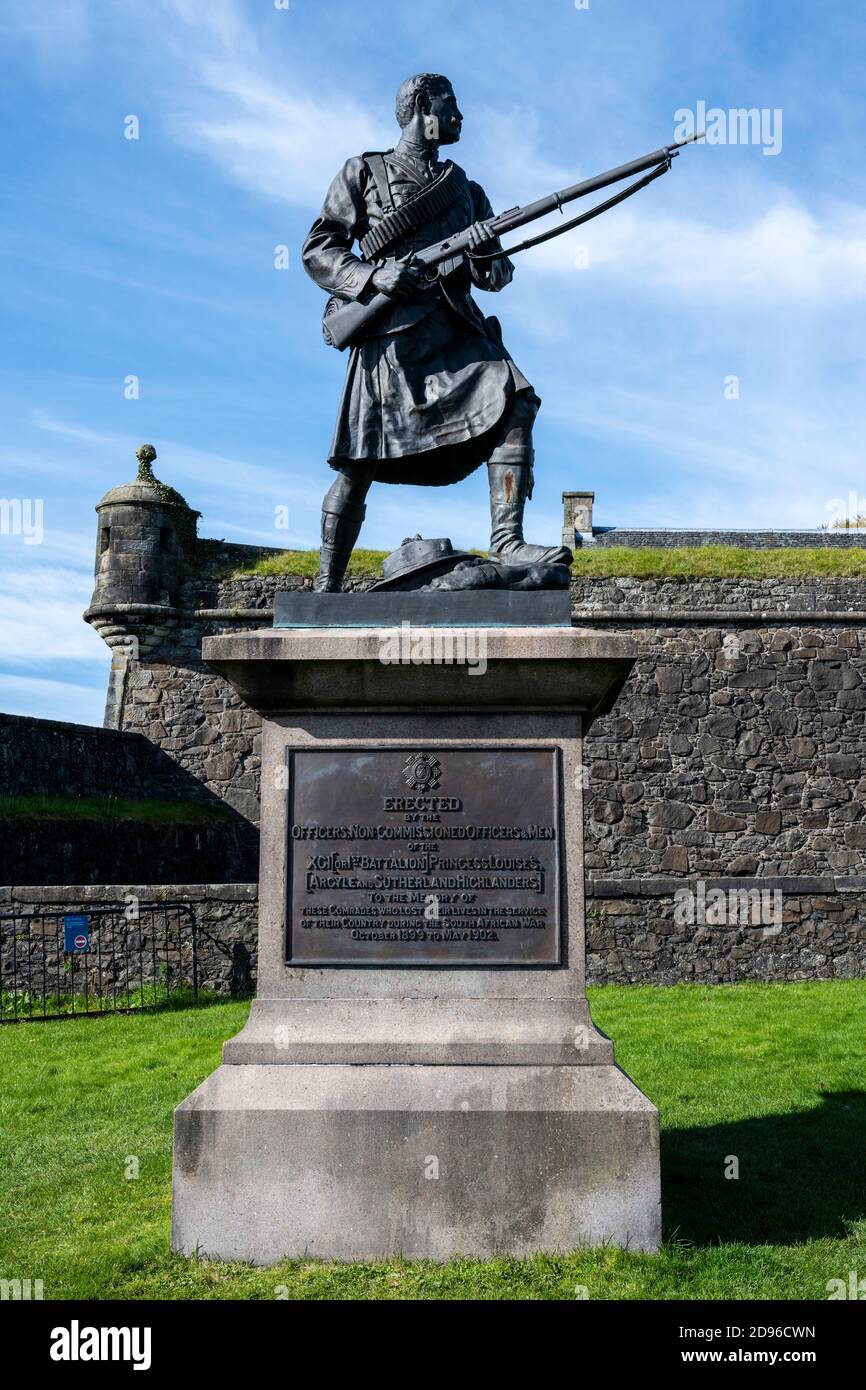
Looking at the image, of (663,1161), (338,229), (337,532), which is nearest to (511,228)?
(338,229)

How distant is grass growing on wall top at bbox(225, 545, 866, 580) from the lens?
2125 cm

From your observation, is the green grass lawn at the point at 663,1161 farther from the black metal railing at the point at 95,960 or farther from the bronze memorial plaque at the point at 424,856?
the bronze memorial plaque at the point at 424,856

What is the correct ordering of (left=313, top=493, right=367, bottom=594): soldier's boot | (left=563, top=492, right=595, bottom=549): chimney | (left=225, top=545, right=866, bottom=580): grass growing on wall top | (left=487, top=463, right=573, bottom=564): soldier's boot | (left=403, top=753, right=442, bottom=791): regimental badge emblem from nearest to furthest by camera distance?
(left=403, top=753, right=442, bottom=791): regimental badge emblem < (left=487, top=463, right=573, bottom=564): soldier's boot < (left=313, top=493, right=367, bottom=594): soldier's boot < (left=225, top=545, right=866, bottom=580): grass growing on wall top < (left=563, top=492, right=595, bottom=549): chimney

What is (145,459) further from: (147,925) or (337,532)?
(337,532)

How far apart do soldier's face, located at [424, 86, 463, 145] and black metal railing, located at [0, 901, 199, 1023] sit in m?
8.94

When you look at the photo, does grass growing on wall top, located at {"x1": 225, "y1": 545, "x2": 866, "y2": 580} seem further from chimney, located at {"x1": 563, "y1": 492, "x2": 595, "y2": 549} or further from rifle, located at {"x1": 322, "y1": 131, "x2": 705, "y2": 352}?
rifle, located at {"x1": 322, "y1": 131, "x2": 705, "y2": 352}

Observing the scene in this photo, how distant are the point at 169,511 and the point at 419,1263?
57.7 ft

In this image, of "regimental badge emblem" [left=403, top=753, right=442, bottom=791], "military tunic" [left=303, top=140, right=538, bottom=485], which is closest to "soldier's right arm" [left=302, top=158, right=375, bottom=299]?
"military tunic" [left=303, top=140, right=538, bottom=485]

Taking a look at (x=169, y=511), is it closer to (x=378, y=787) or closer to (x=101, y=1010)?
(x=101, y=1010)

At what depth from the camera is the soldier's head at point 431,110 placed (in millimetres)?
5895

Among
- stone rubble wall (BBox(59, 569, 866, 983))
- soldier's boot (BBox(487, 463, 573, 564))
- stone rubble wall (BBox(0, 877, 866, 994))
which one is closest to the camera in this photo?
soldier's boot (BBox(487, 463, 573, 564))

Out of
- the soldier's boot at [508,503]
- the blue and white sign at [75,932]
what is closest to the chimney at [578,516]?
the blue and white sign at [75,932]

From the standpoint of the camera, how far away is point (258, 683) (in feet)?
16.4

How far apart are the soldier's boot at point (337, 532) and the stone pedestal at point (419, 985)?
75cm
